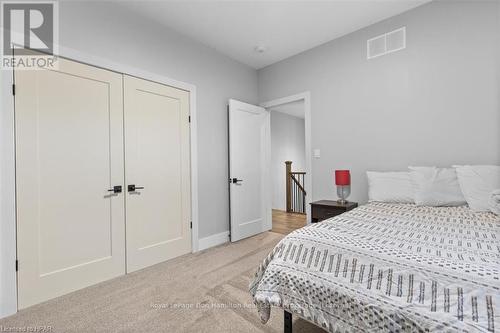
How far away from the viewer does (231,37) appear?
309cm

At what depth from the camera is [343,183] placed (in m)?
2.88

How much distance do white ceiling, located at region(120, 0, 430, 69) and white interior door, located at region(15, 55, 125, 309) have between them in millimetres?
992

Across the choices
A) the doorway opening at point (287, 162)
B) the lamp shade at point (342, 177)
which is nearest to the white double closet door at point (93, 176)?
the lamp shade at point (342, 177)

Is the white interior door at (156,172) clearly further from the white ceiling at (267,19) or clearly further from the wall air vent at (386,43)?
the wall air vent at (386,43)

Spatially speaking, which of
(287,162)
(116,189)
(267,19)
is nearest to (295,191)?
(287,162)

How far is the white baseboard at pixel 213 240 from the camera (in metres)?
3.18

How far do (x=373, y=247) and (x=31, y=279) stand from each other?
264 centimetres

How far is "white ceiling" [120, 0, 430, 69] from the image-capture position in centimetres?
246

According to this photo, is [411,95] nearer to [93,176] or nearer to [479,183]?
[479,183]

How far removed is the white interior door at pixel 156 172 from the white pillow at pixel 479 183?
2.95 m

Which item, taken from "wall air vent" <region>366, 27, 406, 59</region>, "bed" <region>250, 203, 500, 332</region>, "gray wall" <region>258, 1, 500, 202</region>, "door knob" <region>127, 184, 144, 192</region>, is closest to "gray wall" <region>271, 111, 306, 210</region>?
"gray wall" <region>258, 1, 500, 202</region>

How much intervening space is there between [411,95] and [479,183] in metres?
1.13

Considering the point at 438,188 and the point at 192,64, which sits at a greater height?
the point at 192,64

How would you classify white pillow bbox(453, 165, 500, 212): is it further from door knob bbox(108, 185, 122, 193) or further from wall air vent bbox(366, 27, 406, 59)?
door knob bbox(108, 185, 122, 193)
